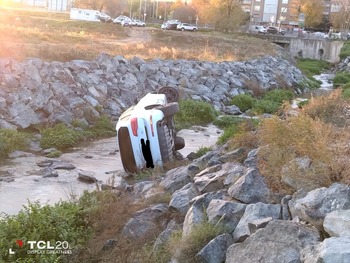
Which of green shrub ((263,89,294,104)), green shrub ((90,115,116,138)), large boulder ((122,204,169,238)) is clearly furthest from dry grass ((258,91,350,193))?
green shrub ((263,89,294,104))

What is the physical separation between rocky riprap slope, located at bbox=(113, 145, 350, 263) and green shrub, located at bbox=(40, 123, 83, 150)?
6.28 metres

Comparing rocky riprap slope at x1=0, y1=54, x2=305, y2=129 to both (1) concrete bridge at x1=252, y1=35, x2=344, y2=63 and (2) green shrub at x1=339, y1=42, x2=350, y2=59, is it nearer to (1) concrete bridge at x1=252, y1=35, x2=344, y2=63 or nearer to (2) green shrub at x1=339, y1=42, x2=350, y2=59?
(2) green shrub at x1=339, y1=42, x2=350, y2=59

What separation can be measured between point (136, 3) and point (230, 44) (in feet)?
166

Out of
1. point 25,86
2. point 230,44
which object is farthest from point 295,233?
point 230,44

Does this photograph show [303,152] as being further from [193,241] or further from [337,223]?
[193,241]

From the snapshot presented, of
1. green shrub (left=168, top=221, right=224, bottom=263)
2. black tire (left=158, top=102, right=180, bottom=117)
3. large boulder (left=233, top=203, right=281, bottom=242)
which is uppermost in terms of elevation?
black tire (left=158, top=102, right=180, bottom=117)

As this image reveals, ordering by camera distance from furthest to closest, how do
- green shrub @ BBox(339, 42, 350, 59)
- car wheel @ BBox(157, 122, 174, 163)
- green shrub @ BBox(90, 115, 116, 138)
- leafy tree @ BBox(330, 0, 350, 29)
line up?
1. leafy tree @ BBox(330, 0, 350, 29)
2. green shrub @ BBox(339, 42, 350, 59)
3. green shrub @ BBox(90, 115, 116, 138)
4. car wheel @ BBox(157, 122, 174, 163)

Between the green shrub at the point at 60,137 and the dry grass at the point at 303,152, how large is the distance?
23.8 feet

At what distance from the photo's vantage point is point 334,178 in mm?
6828

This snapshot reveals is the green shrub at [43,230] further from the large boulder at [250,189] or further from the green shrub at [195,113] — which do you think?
the green shrub at [195,113]

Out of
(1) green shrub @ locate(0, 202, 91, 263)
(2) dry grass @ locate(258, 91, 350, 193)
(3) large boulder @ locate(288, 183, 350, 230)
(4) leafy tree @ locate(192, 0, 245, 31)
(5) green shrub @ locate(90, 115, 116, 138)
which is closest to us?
(3) large boulder @ locate(288, 183, 350, 230)

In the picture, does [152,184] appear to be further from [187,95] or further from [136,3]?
[136,3]

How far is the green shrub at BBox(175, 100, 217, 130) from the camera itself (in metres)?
19.7

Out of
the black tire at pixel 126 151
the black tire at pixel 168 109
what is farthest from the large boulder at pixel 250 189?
the black tire at pixel 168 109
